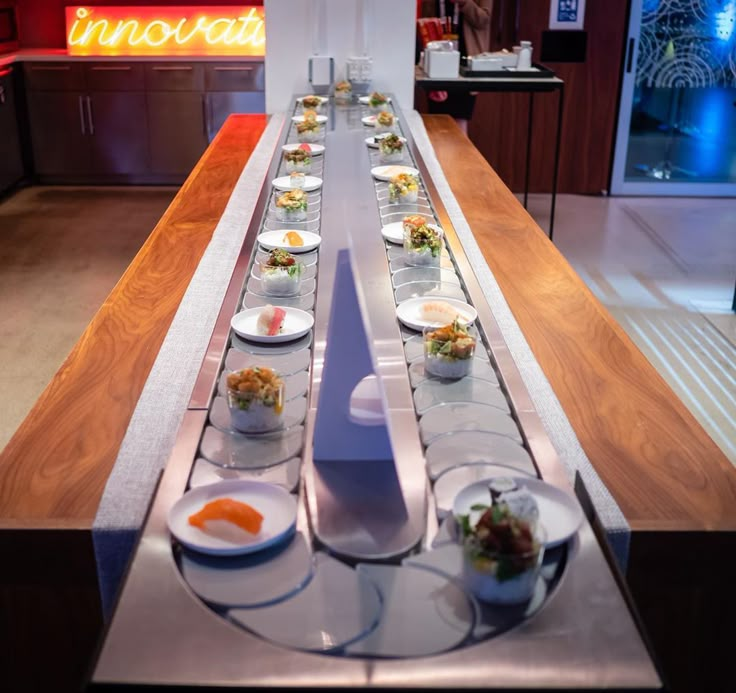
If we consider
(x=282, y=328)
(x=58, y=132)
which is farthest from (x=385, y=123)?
(x=58, y=132)

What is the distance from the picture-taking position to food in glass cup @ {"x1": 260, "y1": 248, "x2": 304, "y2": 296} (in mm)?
2006

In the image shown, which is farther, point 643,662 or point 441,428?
point 441,428

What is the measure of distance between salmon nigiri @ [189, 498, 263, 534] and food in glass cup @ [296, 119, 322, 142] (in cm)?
253

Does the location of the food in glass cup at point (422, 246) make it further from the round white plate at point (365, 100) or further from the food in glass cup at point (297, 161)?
the round white plate at point (365, 100)

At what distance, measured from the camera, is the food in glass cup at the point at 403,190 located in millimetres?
2705

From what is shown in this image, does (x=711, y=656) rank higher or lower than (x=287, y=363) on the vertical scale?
lower

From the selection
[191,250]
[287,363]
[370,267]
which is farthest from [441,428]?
[191,250]

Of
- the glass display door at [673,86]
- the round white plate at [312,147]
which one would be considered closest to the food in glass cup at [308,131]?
the round white plate at [312,147]

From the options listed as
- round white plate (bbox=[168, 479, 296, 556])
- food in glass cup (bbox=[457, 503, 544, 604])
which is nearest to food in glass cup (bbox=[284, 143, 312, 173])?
round white plate (bbox=[168, 479, 296, 556])

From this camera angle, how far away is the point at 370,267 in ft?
7.16

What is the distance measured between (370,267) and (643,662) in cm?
134

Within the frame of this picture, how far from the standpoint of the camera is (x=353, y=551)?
3.90ft

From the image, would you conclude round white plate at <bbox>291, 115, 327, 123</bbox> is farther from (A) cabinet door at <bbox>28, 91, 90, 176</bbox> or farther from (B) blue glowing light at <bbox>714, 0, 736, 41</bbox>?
(B) blue glowing light at <bbox>714, 0, 736, 41</bbox>

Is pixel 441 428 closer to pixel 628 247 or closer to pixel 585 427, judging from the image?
pixel 585 427
